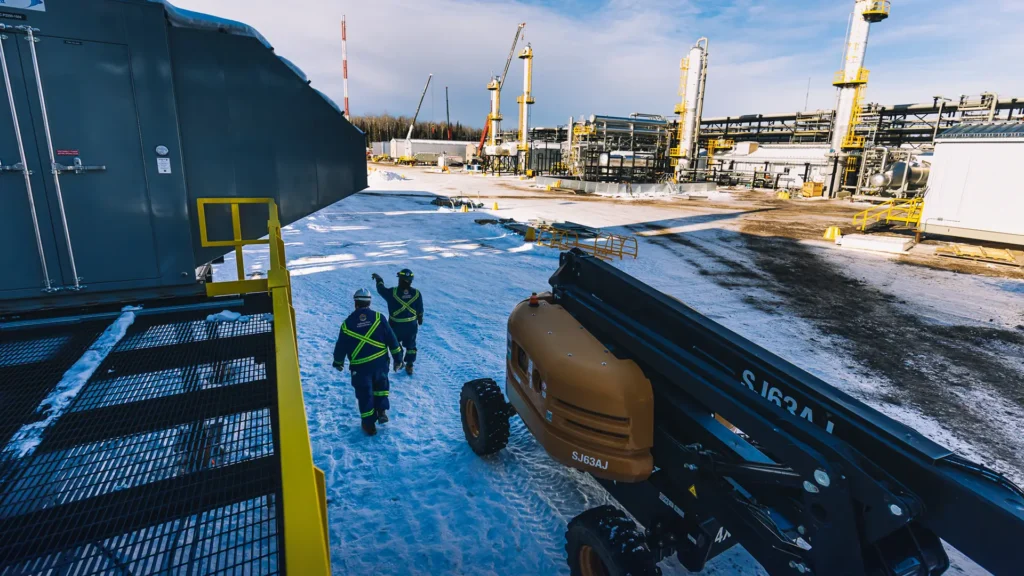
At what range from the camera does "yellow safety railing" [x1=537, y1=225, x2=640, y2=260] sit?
1625 centimetres

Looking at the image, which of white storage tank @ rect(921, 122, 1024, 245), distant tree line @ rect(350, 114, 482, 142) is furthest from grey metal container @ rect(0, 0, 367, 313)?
distant tree line @ rect(350, 114, 482, 142)

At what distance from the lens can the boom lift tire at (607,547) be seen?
307 cm

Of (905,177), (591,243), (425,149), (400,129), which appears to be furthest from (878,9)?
(400,129)

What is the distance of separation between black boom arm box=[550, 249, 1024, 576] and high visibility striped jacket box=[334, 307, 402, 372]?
2996mm

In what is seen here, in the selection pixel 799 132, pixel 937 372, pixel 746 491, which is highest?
pixel 799 132

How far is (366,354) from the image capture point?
554 cm

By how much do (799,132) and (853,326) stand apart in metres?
54.7

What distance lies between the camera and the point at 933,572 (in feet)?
7.00

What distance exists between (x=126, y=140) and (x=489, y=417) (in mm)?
4214

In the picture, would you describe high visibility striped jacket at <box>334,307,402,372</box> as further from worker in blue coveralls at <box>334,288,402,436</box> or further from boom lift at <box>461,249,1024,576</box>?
boom lift at <box>461,249,1024,576</box>

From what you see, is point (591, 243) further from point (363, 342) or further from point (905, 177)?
point (905, 177)

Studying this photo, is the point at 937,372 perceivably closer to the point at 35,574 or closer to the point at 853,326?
the point at 853,326

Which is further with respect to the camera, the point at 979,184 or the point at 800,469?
the point at 979,184

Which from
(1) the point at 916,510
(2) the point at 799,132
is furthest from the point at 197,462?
(2) the point at 799,132
